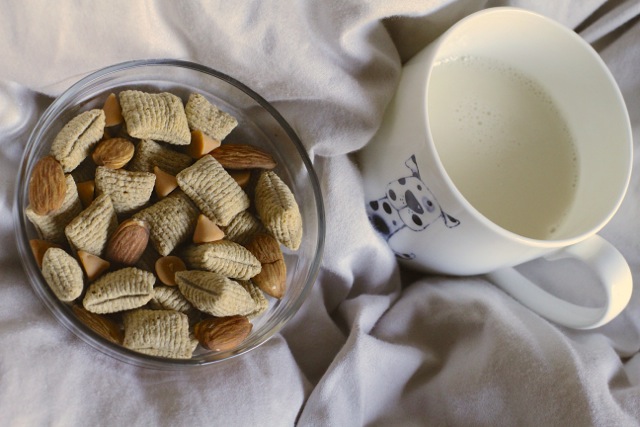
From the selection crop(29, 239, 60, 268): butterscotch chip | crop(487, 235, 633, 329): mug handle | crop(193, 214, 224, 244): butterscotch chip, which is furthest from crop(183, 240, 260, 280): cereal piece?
crop(487, 235, 633, 329): mug handle

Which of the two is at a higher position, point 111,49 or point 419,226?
point 111,49

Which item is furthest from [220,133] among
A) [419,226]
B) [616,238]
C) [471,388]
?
[616,238]

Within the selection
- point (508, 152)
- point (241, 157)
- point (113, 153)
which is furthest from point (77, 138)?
point (508, 152)

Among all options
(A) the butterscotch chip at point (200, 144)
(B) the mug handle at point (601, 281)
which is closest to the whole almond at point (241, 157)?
(A) the butterscotch chip at point (200, 144)

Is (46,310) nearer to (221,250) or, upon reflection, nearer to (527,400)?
(221,250)

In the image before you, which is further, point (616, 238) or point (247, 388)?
point (616, 238)

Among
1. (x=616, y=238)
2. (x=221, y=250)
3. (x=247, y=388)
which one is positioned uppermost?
(x=221, y=250)
